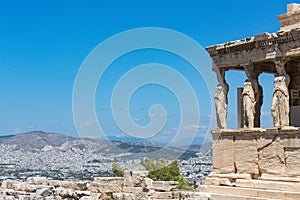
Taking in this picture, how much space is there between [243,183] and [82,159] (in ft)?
71.9

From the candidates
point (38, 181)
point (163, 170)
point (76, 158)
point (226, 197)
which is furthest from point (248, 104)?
point (76, 158)

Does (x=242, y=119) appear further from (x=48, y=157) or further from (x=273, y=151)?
(x=48, y=157)

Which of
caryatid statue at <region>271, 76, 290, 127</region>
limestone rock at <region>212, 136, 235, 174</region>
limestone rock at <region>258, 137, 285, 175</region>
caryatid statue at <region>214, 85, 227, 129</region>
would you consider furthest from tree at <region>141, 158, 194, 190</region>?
caryatid statue at <region>271, 76, 290, 127</region>

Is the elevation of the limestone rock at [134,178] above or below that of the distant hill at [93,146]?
below

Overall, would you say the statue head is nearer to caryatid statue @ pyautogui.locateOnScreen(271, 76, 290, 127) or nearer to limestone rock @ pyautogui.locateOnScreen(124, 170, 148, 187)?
caryatid statue @ pyautogui.locateOnScreen(271, 76, 290, 127)

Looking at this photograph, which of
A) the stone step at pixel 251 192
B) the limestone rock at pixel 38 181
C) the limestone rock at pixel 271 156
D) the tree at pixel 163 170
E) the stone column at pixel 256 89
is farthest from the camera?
the tree at pixel 163 170

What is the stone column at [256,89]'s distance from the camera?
48.9 ft

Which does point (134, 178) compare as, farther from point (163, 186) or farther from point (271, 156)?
point (271, 156)

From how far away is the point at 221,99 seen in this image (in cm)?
1545

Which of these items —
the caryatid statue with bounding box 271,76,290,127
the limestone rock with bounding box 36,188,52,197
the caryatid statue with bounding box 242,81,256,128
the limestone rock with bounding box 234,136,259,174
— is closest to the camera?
the caryatid statue with bounding box 271,76,290,127

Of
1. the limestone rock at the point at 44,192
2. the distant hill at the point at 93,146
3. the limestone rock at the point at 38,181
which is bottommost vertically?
the limestone rock at the point at 44,192

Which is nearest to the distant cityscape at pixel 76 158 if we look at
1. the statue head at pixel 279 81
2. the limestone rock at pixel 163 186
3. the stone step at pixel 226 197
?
the limestone rock at pixel 163 186

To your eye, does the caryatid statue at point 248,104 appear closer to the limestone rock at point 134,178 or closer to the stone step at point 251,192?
the stone step at point 251,192

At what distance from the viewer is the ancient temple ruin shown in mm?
13422
